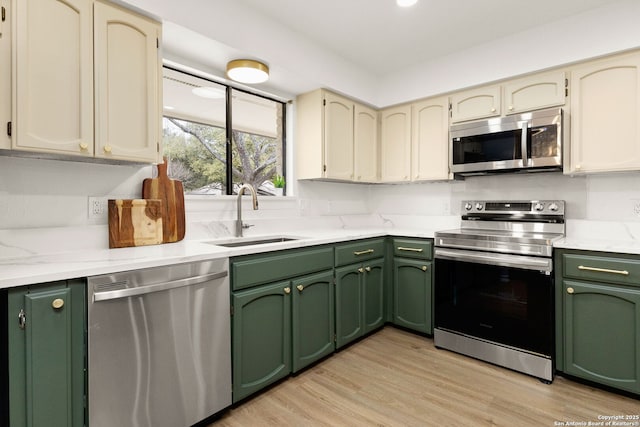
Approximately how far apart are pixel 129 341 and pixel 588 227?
3.04 m

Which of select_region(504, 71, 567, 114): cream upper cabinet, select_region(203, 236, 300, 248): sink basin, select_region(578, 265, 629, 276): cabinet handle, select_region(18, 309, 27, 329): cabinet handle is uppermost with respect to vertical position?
select_region(504, 71, 567, 114): cream upper cabinet

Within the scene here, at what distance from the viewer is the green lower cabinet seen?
2.54m

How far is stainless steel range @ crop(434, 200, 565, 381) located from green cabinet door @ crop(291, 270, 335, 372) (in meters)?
0.88

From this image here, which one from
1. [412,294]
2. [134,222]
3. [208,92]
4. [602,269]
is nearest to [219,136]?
[208,92]

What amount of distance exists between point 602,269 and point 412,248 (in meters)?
1.22

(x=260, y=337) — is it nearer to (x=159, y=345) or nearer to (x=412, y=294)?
(x=159, y=345)

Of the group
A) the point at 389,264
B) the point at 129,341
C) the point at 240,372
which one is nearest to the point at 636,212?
the point at 389,264

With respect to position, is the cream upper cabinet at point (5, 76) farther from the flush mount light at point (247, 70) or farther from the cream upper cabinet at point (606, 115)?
the cream upper cabinet at point (606, 115)

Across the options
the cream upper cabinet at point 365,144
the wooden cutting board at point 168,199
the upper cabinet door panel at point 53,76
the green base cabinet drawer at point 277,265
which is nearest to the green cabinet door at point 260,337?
the green base cabinet drawer at point 277,265

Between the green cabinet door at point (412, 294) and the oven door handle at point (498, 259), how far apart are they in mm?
205

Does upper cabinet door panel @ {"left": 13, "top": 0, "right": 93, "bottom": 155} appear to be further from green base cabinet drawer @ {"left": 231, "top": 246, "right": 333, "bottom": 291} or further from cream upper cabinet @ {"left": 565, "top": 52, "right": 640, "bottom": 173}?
cream upper cabinet @ {"left": 565, "top": 52, "right": 640, "bottom": 173}

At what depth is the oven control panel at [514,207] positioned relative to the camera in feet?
8.70

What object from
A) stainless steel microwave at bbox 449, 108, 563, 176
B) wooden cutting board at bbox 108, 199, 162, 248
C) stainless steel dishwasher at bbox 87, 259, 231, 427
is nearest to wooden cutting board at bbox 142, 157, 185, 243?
wooden cutting board at bbox 108, 199, 162, 248

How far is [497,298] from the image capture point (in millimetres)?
2387
